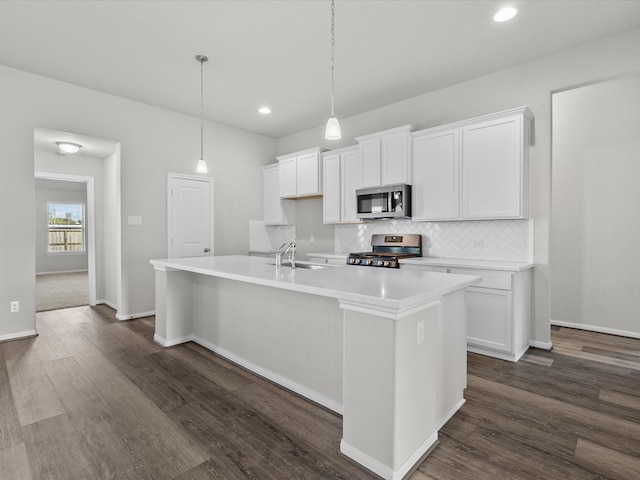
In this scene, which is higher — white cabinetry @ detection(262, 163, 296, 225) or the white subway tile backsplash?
white cabinetry @ detection(262, 163, 296, 225)

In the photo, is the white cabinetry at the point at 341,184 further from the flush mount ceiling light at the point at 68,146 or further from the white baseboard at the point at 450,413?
the flush mount ceiling light at the point at 68,146

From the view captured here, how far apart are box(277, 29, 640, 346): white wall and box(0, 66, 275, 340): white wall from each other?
10.7 ft

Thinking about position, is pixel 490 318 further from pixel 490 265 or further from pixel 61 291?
pixel 61 291

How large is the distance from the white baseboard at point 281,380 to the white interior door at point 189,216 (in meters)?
2.13

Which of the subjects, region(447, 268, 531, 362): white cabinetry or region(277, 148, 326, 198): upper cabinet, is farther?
region(277, 148, 326, 198): upper cabinet

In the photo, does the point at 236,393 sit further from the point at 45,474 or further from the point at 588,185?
the point at 588,185

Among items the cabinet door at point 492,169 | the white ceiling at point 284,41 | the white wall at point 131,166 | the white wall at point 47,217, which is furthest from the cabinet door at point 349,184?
the white wall at point 47,217

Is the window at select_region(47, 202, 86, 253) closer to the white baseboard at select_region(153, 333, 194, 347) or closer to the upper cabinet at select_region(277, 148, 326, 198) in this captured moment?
the upper cabinet at select_region(277, 148, 326, 198)

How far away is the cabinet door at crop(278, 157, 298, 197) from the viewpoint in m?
5.55

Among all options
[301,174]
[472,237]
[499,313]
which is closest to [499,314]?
[499,313]

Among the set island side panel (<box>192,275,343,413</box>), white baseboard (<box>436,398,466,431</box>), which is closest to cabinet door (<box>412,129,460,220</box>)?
white baseboard (<box>436,398,466,431</box>)

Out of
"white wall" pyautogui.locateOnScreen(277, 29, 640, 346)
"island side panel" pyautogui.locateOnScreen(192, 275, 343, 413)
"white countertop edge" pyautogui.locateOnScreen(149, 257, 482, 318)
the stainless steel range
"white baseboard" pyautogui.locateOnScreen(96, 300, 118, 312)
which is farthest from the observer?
"white baseboard" pyautogui.locateOnScreen(96, 300, 118, 312)

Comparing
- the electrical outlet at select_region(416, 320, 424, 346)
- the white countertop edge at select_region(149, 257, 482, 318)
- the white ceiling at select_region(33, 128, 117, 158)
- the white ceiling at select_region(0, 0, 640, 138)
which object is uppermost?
the white ceiling at select_region(0, 0, 640, 138)

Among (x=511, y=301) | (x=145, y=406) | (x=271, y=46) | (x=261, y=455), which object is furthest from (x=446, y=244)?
(x=145, y=406)
